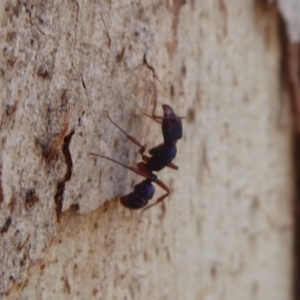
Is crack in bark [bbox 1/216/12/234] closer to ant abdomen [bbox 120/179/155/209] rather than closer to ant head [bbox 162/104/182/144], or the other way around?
ant abdomen [bbox 120/179/155/209]

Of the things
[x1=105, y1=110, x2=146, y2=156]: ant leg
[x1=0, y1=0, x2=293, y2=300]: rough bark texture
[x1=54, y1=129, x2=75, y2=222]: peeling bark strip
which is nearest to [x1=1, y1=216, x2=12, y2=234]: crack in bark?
[x1=0, y1=0, x2=293, y2=300]: rough bark texture

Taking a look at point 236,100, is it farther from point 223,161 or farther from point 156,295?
point 156,295

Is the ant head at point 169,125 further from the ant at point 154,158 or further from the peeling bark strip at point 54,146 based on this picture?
the peeling bark strip at point 54,146

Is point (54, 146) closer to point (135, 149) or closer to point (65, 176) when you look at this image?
point (65, 176)

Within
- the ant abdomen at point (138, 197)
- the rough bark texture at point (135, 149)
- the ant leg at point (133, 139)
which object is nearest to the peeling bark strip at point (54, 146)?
the rough bark texture at point (135, 149)

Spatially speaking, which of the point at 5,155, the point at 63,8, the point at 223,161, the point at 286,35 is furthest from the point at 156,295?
the point at 286,35
